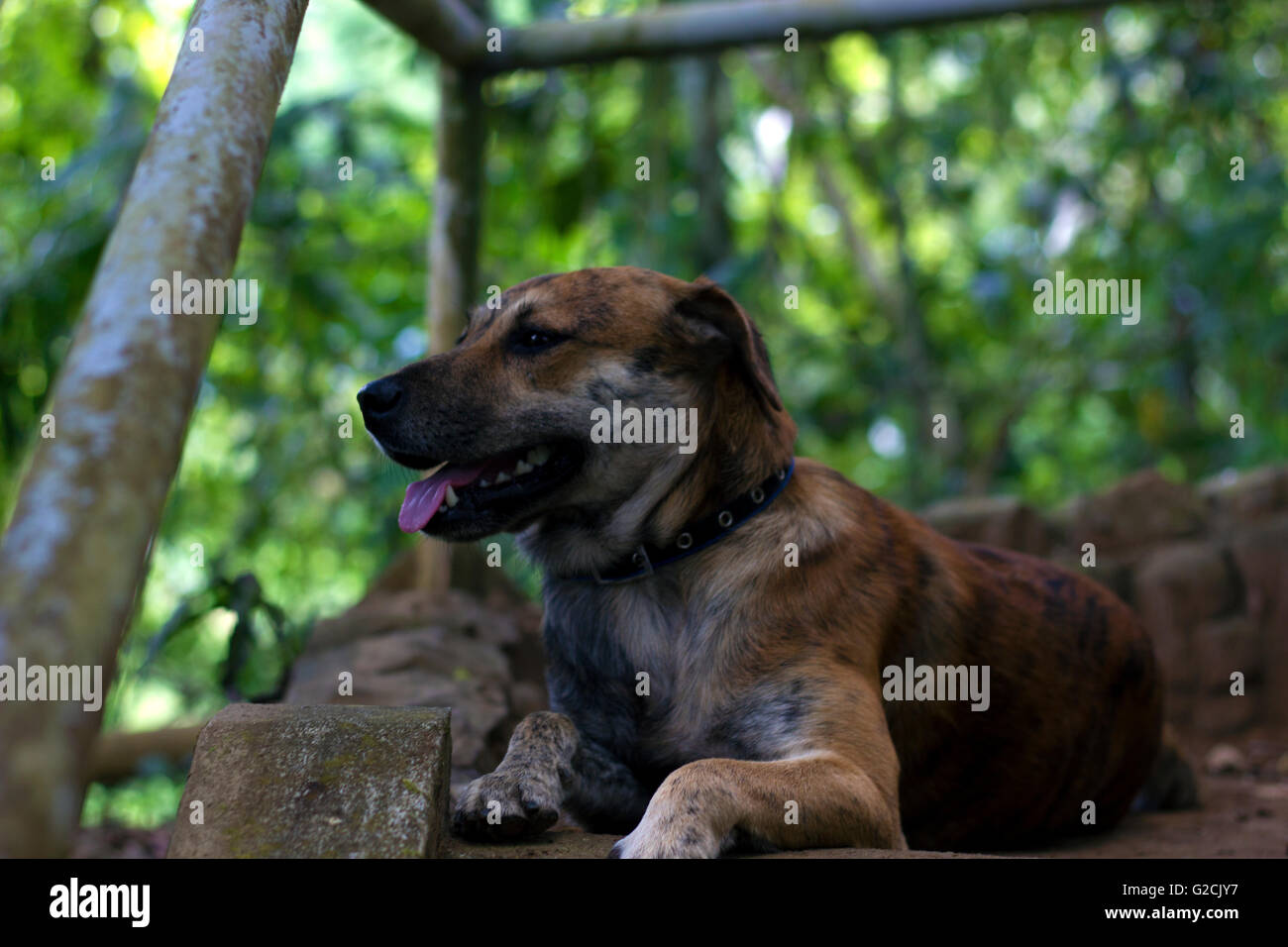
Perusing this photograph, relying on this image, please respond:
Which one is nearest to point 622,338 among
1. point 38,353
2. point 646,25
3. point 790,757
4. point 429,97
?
point 790,757

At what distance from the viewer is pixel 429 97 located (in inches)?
529

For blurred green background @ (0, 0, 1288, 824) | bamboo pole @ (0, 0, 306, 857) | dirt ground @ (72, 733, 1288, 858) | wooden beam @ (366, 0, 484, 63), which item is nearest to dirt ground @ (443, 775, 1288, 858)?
dirt ground @ (72, 733, 1288, 858)

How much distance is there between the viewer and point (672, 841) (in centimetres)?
238

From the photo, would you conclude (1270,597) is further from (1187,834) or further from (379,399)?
(379,399)

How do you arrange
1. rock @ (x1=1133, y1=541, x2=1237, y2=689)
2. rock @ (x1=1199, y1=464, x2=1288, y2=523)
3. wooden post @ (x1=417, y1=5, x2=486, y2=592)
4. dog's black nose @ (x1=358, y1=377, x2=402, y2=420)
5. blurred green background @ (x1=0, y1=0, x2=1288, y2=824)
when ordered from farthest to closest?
blurred green background @ (x1=0, y1=0, x2=1288, y2=824)
rock @ (x1=1199, y1=464, x2=1288, y2=523)
rock @ (x1=1133, y1=541, x2=1237, y2=689)
wooden post @ (x1=417, y1=5, x2=486, y2=592)
dog's black nose @ (x1=358, y1=377, x2=402, y2=420)

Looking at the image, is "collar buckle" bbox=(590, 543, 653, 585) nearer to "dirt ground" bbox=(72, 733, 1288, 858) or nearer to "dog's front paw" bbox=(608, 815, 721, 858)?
"dirt ground" bbox=(72, 733, 1288, 858)

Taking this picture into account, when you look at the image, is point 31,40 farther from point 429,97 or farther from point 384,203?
point 429,97

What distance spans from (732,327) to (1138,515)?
4.03 meters

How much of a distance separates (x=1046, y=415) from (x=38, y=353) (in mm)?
8817

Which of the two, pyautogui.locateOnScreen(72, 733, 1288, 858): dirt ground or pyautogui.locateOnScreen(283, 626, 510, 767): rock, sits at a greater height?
pyautogui.locateOnScreen(283, 626, 510, 767): rock

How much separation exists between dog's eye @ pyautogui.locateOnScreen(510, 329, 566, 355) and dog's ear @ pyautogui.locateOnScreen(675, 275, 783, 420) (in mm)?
366

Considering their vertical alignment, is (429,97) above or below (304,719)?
above

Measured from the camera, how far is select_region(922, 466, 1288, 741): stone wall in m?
6.00
